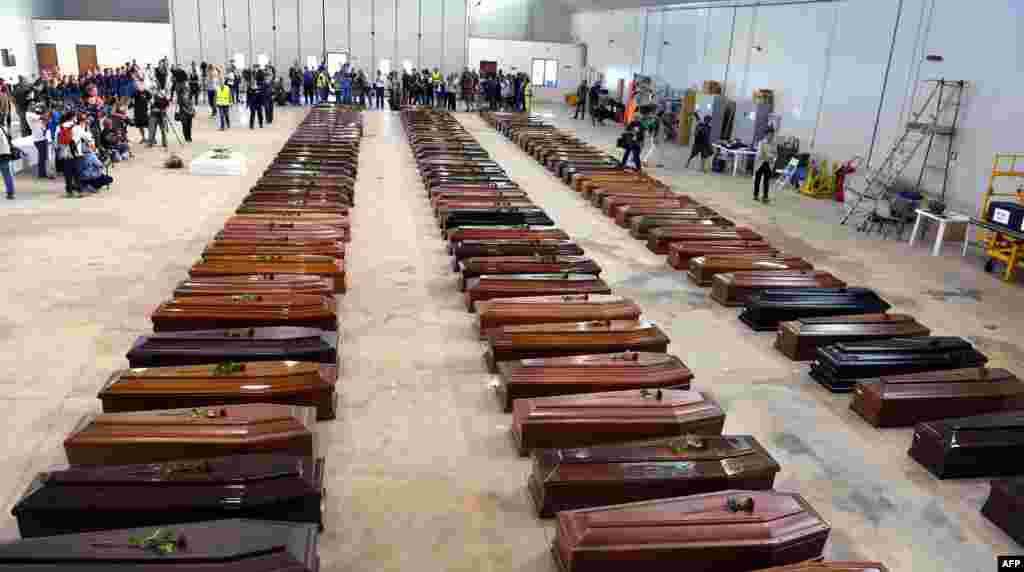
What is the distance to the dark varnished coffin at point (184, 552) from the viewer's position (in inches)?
126

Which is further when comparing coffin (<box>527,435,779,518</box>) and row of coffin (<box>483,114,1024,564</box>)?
row of coffin (<box>483,114,1024,564</box>)

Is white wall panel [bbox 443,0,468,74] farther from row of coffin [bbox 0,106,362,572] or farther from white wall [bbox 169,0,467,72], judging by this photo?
row of coffin [bbox 0,106,362,572]

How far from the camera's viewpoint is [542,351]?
6.14 m

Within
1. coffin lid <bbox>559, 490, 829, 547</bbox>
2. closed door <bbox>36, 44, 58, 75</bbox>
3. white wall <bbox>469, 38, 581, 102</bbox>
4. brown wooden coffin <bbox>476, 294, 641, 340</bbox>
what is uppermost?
white wall <bbox>469, 38, 581, 102</bbox>

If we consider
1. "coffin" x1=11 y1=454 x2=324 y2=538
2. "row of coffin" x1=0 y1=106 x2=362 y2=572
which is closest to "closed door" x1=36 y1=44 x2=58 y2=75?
"row of coffin" x1=0 y1=106 x2=362 y2=572

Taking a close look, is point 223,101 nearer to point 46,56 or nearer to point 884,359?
point 46,56

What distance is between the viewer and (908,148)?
43.4 ft

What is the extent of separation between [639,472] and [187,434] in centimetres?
274

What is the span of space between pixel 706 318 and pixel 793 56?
38.3 feet

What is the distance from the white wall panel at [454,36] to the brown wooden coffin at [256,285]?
25593 millimetres

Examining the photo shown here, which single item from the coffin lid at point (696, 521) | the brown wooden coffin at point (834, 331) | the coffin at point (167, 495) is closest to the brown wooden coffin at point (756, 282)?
the brown wooden coffin at point (834, 331)

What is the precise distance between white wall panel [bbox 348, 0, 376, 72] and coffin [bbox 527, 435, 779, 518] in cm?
2862

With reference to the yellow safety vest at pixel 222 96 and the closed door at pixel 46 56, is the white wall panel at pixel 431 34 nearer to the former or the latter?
the yellow safety vest at pixel 222 96

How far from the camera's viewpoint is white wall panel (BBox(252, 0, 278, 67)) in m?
28.9
